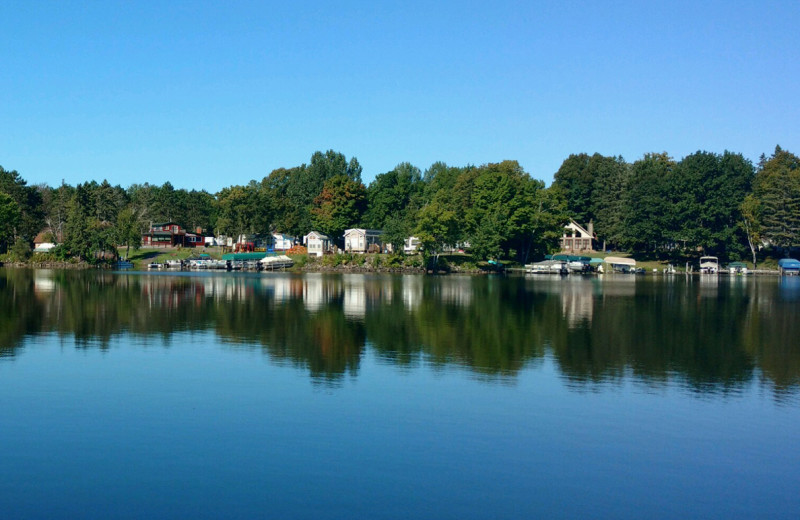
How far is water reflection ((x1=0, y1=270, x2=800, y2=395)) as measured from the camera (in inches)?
945

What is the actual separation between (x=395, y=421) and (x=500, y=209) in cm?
9036

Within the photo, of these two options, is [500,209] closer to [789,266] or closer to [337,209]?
[337,209]

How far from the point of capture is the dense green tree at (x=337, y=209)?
128 m

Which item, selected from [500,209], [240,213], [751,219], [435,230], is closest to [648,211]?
[751,219]

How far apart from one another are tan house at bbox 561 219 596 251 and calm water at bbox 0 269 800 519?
96864 millimetres

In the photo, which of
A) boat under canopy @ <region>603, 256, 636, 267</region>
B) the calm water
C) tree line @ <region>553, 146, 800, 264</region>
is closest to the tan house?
tree line @ <region>553, 146, 800, 264</region>

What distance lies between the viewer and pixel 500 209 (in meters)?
105

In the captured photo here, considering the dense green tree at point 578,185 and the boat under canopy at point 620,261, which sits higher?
the dense green tree at point 578,185

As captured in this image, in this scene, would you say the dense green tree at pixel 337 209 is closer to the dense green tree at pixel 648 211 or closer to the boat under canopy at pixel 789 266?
the dense green tree at pixel 648 211

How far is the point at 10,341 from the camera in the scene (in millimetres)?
28328

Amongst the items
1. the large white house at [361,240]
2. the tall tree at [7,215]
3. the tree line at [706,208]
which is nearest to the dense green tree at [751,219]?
the tree line at [706,208]

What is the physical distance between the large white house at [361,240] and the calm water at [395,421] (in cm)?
8860

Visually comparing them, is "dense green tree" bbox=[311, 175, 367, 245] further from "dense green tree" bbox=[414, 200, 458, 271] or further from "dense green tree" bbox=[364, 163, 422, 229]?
"dense green tree" bbox=[414, 200, 458, 271]

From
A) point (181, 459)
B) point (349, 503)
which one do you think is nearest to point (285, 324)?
point (181, 459)
